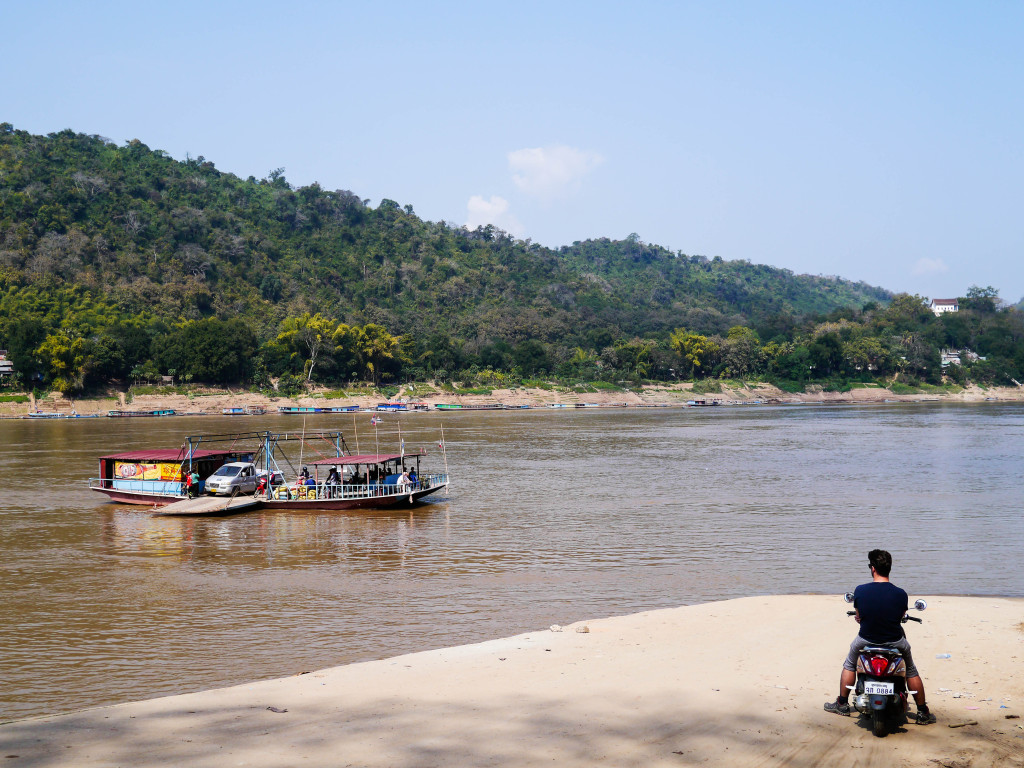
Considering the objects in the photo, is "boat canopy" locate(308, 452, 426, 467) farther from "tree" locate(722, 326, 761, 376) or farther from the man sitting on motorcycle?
"tree" locate(722, 326, 761, 376)

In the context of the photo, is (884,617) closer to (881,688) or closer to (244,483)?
(881,688)

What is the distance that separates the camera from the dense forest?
108m

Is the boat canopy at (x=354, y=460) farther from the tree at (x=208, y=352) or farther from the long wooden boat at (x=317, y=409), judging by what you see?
the tree at (x=208, y=352)

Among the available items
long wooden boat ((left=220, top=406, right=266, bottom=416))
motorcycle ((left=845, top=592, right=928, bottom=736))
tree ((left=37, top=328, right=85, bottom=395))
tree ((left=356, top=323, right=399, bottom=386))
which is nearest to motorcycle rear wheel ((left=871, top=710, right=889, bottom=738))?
motorcycle ((left=845, top=592, right=928, bottom=736))

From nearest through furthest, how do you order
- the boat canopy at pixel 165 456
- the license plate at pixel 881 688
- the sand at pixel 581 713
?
1. the sand at pixel 581 713
2. the license plate at pixel 881 688
3. the boat canopy at pixel 165 456

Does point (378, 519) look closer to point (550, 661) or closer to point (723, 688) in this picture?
point (550, 661)

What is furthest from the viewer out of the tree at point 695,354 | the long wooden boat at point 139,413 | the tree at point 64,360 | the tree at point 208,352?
the tree at point 695,354

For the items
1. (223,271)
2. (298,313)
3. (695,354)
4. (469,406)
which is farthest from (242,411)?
(695,354)

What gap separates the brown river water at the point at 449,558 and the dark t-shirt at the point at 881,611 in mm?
7985

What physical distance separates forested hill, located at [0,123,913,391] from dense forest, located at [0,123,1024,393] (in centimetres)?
41

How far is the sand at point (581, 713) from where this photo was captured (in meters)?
8.52

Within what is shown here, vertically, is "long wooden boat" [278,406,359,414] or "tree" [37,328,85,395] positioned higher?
"tree" [37,328,85,395]

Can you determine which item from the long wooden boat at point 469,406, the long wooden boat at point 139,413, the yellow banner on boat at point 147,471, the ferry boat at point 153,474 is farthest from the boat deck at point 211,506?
the long wooden boat at point 469,406

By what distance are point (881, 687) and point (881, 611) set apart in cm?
77
